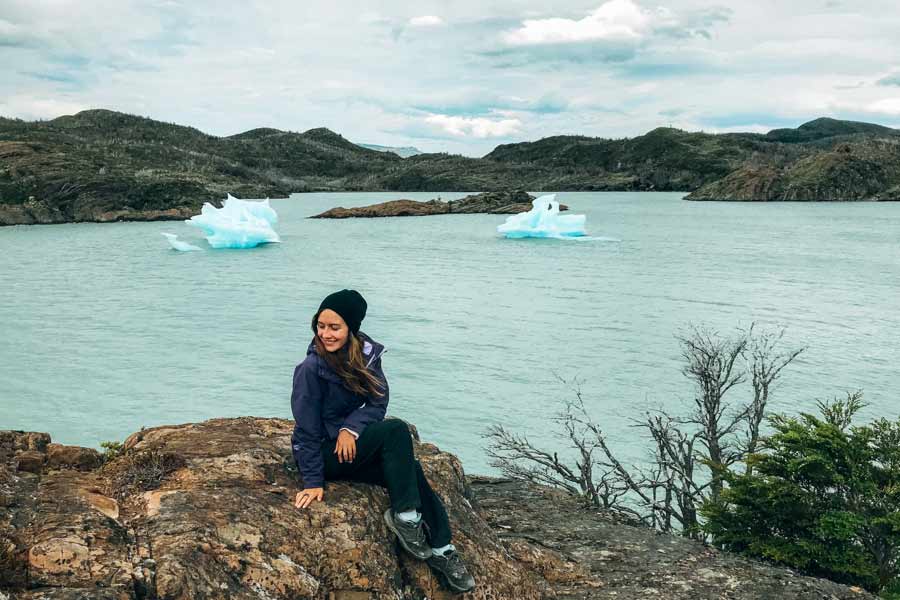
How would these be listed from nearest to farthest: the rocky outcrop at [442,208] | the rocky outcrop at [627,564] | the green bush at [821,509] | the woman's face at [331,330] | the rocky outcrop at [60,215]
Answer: the woman's face at [331,330], the rocky outcrop at [627,564], the green bush at [821,509], the rocky outcrop at [60,215], the rocky outcrop at [442,208]

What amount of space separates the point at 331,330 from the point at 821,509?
4.17 m

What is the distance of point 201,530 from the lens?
10.9 feet

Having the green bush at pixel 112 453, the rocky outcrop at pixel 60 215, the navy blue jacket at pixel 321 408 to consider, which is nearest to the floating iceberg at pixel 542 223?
the rocky outcrop at pixel 60 215

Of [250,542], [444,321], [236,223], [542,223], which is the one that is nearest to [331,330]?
[250,542]

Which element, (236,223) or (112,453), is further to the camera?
(236,223)

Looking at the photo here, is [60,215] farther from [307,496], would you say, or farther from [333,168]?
[333,168]

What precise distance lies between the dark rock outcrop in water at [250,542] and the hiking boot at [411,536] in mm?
85

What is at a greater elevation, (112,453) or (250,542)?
(112,453)

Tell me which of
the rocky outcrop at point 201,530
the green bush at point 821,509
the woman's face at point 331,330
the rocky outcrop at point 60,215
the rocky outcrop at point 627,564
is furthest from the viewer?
the rocky outcrop at point 60,215

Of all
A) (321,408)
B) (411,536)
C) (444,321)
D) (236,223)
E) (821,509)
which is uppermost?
(236,223)

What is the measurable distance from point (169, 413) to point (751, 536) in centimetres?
1176

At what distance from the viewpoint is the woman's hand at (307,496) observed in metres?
3.74

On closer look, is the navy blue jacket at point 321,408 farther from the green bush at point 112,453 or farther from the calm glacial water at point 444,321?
the calm glacial water at point 444,321

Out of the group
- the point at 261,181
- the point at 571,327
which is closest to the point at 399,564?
the point at 571,327
